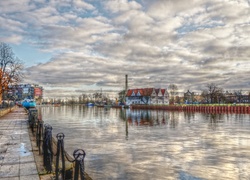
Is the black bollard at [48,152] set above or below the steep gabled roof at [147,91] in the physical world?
below

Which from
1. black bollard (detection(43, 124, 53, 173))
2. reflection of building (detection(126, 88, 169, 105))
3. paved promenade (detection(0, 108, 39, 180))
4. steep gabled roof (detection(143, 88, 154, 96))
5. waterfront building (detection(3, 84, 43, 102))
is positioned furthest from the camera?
reflection of building (detection(126, 88, 169, 105))

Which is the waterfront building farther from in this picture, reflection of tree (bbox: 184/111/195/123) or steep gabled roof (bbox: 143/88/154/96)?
steep gabled roof (bbox: 143/88/154/96)

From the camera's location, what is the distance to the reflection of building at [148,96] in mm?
132625

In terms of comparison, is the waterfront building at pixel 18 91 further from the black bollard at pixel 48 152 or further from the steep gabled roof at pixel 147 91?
the steep gabled roof at pixel 147 91

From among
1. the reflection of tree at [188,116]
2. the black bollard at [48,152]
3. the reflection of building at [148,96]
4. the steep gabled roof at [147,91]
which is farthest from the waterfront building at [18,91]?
the steep gabled roof at [147,91]

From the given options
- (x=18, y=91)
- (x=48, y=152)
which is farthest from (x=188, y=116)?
(x=18, y=91)

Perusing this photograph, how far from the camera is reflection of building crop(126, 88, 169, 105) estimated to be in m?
133

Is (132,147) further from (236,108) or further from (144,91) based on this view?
(144,91)

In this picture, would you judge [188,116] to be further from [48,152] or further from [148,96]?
[148,96]

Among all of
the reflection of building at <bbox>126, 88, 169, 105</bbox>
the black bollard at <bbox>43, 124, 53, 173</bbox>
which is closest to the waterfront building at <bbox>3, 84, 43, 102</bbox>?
the reflection of building at <bbox>126, 88, 169, 105</bbox>

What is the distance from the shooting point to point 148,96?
5187 inches

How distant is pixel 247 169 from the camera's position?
10.8 metres

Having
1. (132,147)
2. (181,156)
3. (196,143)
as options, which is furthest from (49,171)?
(196,143)

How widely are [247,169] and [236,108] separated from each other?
6147 centimetres
